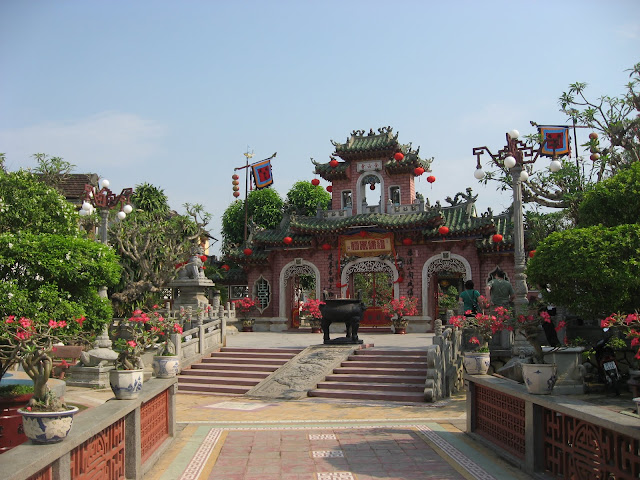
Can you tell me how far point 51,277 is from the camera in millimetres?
7988

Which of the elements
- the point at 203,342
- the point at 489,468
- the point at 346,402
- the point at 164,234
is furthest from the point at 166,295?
the point at 489,468

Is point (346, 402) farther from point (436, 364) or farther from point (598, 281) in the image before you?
point (598, 281)

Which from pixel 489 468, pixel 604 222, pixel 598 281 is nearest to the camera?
pixel 489 468

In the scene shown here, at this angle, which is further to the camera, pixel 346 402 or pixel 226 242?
pixel 226 242

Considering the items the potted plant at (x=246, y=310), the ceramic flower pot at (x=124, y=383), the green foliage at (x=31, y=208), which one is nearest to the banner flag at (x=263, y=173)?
the potted plant at (x=246, y=310)

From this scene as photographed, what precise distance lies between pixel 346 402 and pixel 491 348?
3596 millimetres

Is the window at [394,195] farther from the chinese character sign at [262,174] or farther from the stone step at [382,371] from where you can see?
the stone step at [382,371]

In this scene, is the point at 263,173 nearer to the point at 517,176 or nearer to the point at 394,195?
the point at 394,195

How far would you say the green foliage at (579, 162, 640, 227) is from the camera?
30.7 feet

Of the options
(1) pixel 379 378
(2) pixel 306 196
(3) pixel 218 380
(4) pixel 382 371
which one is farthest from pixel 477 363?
(2) pixel 306 196

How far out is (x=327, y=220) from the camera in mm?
23875

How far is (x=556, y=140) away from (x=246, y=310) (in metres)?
13.6

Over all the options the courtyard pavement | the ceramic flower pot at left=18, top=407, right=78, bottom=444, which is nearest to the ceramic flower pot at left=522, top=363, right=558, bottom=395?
the courtyard pavement

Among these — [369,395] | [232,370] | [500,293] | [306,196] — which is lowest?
[369,395]
